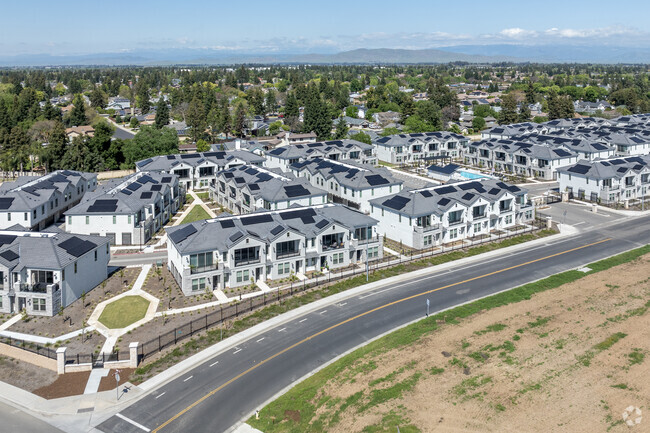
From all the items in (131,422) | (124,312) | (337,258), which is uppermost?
(337,258)

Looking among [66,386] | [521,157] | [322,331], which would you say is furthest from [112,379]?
[521,157]

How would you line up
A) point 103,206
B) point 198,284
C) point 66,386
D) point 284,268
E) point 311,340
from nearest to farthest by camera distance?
point 66,386, point 311,340, point 198,284, point 284,268, point 103,206

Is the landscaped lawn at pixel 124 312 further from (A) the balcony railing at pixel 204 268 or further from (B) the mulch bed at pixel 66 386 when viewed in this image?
(B) the mulch bed at pixel 66 386

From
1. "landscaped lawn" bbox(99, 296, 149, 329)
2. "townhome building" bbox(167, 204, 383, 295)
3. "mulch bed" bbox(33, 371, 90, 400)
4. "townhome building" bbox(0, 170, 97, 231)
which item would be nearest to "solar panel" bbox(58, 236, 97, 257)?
"landscaped lawn" bbox(99, 296, 149, 329)

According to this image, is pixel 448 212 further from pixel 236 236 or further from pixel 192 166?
pixel 192 166

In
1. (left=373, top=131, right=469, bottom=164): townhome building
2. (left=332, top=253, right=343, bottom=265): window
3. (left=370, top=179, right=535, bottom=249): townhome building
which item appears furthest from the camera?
(left=373, top=131, right=469, bottom=164): townhome building

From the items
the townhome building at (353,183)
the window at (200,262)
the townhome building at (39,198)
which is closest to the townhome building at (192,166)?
the townhome building at (39,198)

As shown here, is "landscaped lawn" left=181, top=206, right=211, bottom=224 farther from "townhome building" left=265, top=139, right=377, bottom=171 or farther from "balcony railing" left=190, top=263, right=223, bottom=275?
"balcony railing" left=190, top=263, right=223, bottom=275

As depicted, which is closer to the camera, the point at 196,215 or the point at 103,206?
the point at 103,206
